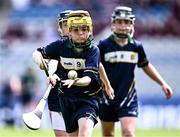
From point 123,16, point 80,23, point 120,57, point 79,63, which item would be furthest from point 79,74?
point 123,16

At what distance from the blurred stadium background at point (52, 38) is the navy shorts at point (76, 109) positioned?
426 inches

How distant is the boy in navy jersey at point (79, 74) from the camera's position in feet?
32.8

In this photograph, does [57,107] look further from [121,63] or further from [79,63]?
[121,63]

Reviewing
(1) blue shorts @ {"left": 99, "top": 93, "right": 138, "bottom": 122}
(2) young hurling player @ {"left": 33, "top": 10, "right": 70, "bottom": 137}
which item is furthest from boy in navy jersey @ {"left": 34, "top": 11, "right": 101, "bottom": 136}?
(1) blue shorts @ {"left": 99, "top": 93, "right": 138, "bottom": 122}

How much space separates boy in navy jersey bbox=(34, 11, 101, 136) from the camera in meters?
10.0

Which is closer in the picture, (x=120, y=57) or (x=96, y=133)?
(x=120, y=57)

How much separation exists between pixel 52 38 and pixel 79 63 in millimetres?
12079

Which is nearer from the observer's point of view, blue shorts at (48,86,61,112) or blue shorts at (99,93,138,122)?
blue shorts at (48,86,61,112)

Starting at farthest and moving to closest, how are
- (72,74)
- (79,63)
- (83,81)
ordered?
1. (79,63)
2. (72,74)
3. (83,81)

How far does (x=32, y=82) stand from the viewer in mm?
21422

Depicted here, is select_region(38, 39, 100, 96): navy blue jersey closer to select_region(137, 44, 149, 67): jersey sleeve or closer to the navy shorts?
the navy shorts

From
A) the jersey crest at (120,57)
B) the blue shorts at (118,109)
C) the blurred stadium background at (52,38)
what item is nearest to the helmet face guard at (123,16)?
the jersey crest at (120,57)

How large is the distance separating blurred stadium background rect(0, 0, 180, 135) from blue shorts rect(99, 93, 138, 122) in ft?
28.6

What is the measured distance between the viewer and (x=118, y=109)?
12.3 metres
